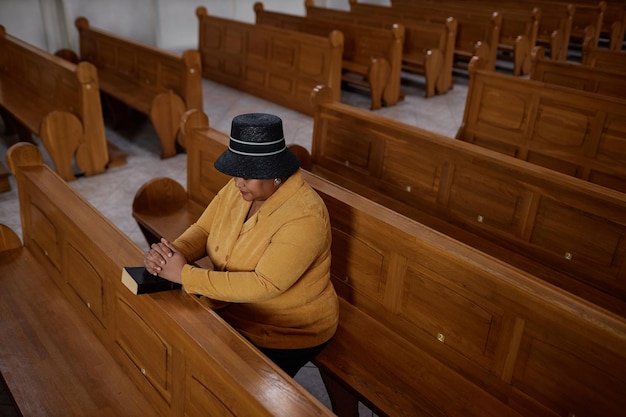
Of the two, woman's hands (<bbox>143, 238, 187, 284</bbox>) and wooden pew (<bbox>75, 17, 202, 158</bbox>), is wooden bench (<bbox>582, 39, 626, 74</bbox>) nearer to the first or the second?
wooden pew (<bbox>75, 17, 202, 158</bbox>)

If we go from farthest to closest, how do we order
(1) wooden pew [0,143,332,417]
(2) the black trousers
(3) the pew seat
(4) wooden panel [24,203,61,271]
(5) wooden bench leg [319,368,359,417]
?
(4) wooden panel [24,203,61,271], (5) wooden bench leg [319,368,359,417], (2) the black trousers, (3) the pew seat, (1) wooden pew [0,143,332,417]

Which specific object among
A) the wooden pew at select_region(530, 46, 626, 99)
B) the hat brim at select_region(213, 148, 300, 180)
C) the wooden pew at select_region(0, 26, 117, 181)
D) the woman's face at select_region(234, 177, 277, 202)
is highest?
the hat brim at select_region(213, 148, 300, 180)

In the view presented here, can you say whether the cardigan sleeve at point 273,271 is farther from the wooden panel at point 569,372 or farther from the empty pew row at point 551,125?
the empty pew row at point 551,125

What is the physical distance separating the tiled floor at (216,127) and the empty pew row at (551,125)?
5.86 feet

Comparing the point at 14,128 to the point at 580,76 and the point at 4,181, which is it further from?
the point at 580,76

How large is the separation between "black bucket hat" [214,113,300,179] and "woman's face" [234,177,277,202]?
2.5 inches

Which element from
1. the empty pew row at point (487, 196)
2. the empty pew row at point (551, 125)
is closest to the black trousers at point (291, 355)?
the empty pew row at point (487, 196)

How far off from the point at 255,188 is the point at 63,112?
3586 millimetres

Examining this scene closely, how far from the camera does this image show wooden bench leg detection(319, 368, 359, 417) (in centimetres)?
247

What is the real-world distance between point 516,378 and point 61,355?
1.73 meters

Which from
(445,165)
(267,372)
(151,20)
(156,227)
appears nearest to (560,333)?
(267,372)

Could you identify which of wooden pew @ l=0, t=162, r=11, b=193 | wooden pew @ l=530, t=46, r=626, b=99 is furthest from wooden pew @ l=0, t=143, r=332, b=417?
wooden pew @ l=530, t=46, r=626, b=99

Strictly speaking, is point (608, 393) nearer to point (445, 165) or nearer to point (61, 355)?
point (445, 165)

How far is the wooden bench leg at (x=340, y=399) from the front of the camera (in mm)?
2469
